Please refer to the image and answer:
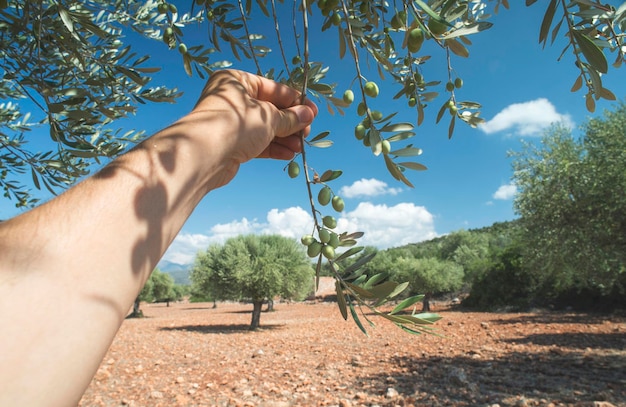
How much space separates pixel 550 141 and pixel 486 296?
440 inches

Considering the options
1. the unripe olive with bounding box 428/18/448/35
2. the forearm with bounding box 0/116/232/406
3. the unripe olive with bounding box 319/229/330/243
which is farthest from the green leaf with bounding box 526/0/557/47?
the forearm with bounding box 0/116/232/406

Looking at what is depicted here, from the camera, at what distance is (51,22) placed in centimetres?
193

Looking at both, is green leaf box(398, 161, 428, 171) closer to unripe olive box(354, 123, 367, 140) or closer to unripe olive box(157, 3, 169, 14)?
unripe olive box(354, 123, 367, 140)

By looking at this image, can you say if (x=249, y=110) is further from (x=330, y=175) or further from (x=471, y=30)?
(x=471, y=30)

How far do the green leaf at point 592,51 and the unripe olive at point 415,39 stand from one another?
30cm

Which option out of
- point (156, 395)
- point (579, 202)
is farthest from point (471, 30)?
point (579, 202)

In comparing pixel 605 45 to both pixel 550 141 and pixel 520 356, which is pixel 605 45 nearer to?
pixel 520 356

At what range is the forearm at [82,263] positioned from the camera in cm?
53

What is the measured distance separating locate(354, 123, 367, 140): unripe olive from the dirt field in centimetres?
418

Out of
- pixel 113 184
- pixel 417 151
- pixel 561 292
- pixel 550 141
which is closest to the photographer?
pixel 113 184

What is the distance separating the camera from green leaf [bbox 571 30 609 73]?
0.71m

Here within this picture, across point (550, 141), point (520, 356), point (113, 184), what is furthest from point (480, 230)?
point (113, 184)

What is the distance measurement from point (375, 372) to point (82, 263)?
19.5ft

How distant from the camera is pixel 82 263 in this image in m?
0.62
